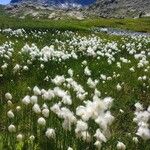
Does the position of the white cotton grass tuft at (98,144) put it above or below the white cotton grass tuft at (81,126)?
below

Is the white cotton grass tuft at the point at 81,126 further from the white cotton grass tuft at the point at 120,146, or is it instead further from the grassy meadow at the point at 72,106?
the white cotton grass tuft at the point at 120,146

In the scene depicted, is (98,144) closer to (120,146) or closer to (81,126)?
(120,146)

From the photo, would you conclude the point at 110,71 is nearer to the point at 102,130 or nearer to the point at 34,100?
the point at 34,100

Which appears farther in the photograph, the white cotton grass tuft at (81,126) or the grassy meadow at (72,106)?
the grassy meadow at (72,106)

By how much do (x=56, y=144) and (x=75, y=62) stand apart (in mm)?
11022

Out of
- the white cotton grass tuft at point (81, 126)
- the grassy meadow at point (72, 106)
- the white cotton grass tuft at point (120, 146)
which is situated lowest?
the grassy meadow at point (72, 106)

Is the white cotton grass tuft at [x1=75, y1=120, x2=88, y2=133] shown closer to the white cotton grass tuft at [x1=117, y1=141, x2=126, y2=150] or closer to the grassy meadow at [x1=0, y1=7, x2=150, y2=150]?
the grassy meadow at [x1=0, y1=7, x2=150, y2=150]

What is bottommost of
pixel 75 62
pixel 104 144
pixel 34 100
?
pixel 75 62

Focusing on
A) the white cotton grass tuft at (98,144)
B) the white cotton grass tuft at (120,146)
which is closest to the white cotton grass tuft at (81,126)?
the white cotton grass tuft at (98,144)

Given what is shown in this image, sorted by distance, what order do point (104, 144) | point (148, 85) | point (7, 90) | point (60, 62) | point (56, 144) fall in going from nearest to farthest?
point (56, 144), point (104, 144), point (7, 90), point (148, 85), point (60, 62)

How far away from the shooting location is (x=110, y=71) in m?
17.6

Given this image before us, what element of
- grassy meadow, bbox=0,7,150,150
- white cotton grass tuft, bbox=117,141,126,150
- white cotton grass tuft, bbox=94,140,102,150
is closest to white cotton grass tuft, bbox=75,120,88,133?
grassy meadow, bbox=0,7,150,150

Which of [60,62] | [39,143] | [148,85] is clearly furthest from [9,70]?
[39,143]

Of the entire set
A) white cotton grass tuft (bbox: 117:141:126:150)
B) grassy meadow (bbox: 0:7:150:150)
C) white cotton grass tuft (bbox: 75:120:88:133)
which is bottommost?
grassy meadow (bbox: 0:7:150:150)
